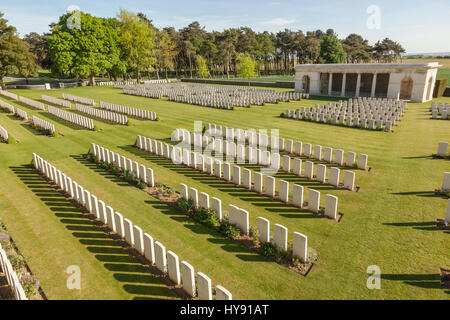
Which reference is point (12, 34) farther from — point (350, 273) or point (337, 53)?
point (337, 53)

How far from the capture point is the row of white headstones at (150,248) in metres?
5.55

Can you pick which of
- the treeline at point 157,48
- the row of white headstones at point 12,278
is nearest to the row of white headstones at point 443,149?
the row of white headstones at point 12,278

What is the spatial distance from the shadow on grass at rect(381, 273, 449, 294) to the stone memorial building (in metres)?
35.2

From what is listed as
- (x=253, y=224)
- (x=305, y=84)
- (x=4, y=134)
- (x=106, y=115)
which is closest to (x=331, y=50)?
(x=305, y=84)

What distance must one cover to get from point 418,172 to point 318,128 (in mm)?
9565

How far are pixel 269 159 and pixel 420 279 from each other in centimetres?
806

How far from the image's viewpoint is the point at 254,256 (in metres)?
7.26

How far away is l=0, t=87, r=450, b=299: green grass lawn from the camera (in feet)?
20.3

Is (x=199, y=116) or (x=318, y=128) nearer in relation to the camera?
(x=318, y=128)

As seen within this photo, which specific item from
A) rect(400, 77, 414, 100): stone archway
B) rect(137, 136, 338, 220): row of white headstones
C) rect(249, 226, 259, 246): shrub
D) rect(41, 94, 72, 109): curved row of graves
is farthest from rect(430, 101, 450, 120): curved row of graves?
rect(41, 94, 72, 109): curved row of graves

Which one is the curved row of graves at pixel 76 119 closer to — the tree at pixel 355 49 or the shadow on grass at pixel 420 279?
the shadow on grass at pixel 420 279

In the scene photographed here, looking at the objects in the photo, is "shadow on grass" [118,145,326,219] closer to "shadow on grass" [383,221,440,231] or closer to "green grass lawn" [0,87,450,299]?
"green grass lawn" [0,87,450,299]

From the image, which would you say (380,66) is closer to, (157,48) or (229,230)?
(229,230)

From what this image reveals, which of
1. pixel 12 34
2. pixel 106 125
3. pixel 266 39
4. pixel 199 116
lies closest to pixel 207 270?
pixel 106 125
